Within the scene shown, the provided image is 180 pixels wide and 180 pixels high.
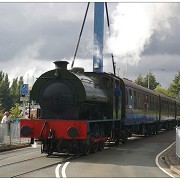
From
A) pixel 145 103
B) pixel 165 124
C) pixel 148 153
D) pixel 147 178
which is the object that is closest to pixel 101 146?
pixel 148 153

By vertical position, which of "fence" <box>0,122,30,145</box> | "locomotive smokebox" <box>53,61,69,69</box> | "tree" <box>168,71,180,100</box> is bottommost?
"fence" <box>0,122,30,145</box>

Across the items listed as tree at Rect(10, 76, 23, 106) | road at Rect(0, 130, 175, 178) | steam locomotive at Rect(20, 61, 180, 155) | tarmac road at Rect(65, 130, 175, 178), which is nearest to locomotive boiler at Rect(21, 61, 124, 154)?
steam locomotive at Rect(20, 61, 180, 155)

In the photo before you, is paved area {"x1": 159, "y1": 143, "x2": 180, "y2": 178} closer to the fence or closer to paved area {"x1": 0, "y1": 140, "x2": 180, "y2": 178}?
paved area {"x1": 0, "y1": 140, "x2": 180, "y2": 178}

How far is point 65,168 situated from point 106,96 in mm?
6600

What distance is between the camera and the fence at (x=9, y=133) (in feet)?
62.4

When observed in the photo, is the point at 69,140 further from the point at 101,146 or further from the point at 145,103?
the point at 145,103

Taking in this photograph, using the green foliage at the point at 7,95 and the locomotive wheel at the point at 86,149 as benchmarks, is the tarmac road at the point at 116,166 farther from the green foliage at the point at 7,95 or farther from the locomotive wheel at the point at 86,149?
the green foliage at the point at 7,95

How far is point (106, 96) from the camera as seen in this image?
1820 centimetres

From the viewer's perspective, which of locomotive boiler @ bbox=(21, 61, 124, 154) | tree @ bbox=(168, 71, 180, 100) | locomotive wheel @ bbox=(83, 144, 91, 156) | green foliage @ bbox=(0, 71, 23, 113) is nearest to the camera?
locomotive boiler @ bbox=(21, 61, 124, 154)

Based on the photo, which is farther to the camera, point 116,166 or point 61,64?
point 61,64

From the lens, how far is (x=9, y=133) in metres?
19.8

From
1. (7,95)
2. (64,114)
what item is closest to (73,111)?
(64,114)

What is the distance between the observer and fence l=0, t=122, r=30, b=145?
19.0 m

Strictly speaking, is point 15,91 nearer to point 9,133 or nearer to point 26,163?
point 9,133
